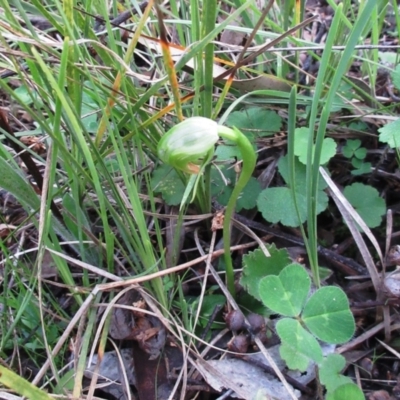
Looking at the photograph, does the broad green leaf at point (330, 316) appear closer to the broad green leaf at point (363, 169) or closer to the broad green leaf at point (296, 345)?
the broad green leaf at point (296, 345)

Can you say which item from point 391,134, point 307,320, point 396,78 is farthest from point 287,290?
point 396,78

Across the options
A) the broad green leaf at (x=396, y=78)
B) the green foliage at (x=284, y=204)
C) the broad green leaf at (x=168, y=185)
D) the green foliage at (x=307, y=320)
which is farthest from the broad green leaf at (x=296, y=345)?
the broad green leaf at (x=396, y=78)

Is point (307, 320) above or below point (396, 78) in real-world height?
below

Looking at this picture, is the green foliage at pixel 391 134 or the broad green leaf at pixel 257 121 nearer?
the green foliage at pixel 391 134

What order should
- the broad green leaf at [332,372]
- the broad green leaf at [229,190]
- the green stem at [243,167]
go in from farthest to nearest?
the broad green leaf at [229,190], the broad green leaf at [332,372], the green stem at [243,167]

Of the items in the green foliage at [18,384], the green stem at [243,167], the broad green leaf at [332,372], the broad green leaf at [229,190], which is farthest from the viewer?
the broad green leaf at [229,190]

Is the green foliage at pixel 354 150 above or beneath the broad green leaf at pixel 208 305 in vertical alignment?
above

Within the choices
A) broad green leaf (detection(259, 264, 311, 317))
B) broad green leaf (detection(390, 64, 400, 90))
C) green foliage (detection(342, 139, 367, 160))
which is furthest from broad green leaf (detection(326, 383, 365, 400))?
broad green leaf (detection(390, 64, 400, 90))

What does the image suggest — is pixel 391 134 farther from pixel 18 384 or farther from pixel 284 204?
pixel 18 384
